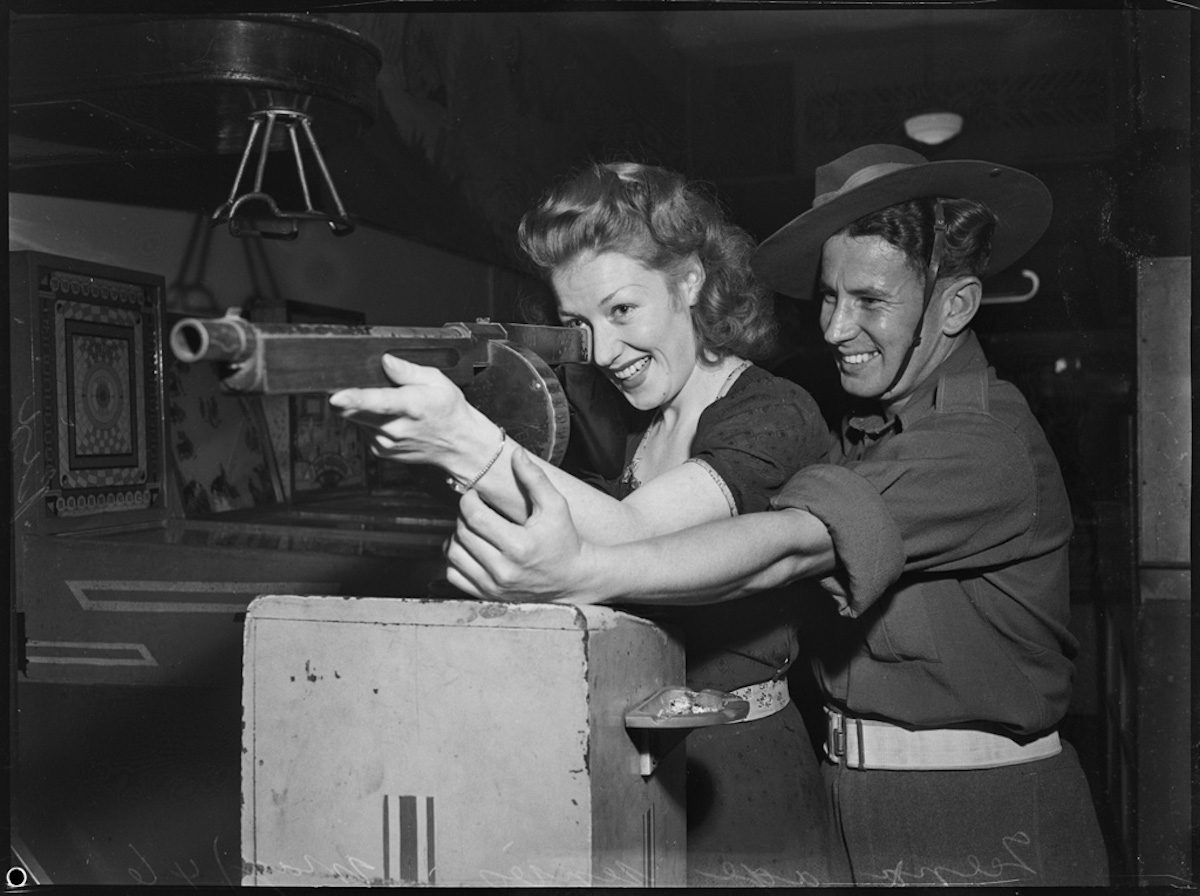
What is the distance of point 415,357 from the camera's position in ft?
3.80

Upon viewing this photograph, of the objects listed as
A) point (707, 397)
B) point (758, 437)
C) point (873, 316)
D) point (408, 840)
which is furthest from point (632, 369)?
point (408, 840)

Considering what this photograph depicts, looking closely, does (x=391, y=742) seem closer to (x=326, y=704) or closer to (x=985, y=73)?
(x=326, y=704)

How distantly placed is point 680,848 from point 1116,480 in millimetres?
925

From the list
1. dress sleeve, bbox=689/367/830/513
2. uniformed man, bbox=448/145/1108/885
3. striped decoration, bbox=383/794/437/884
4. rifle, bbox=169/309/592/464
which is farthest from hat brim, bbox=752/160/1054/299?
striped decoration, bbox=383/794/437/884

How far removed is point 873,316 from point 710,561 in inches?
20.1

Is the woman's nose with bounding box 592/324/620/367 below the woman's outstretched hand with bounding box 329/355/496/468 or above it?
above

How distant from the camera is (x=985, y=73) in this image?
168cm

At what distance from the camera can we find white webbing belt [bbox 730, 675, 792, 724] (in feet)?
4.99

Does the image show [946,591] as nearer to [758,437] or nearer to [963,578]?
[963,578]

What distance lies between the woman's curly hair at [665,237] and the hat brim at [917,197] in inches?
2.2

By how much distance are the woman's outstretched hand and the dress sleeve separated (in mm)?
354

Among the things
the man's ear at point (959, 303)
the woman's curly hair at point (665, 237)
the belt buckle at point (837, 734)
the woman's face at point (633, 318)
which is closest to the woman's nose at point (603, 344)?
the woman's face at point (633, 318)

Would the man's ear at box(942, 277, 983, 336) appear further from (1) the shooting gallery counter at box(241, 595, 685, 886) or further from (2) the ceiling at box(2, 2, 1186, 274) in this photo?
(1) the shooting gallery counter at box(241, 595, 685, 886)

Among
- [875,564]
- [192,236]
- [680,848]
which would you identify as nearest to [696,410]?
[875,564]
